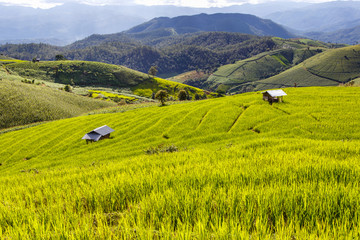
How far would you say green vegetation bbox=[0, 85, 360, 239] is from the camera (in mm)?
2855

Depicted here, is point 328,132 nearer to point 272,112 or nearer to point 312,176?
point 272,112

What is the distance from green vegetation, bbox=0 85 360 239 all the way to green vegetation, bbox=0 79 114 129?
4272 centimetres

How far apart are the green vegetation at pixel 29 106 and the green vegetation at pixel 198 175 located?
42724 mm

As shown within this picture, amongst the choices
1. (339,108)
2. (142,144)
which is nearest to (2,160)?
(142,144)

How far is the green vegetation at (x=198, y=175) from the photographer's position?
2855 millimetres

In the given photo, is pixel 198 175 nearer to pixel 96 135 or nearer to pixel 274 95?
pixel 96 135

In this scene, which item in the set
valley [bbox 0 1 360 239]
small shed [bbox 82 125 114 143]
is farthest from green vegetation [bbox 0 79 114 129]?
small shed [bbox 82 125 114 143]

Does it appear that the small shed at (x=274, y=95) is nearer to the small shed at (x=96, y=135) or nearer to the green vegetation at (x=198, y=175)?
the green vegetation at (x=198, y=175)

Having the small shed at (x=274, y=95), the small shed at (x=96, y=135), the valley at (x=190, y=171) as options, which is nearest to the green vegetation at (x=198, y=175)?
the valley at (x=190, y=171)

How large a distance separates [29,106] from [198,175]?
363 feet

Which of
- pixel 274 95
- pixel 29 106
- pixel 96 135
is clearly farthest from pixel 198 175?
pixel 29 106

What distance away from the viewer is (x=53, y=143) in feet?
134

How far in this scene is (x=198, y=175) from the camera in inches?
199

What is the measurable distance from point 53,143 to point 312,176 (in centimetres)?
4779
